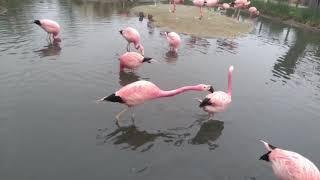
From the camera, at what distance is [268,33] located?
2544 centimetres

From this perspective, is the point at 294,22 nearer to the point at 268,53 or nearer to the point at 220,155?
the point at 268,53

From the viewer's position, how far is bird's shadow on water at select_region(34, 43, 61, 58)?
14766 millimetres

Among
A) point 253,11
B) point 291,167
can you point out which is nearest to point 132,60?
point 291,167

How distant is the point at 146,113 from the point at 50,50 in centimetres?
733

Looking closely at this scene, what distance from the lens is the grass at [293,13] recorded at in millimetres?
30875

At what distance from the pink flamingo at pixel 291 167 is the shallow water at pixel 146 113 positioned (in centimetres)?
68

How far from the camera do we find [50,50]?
1536cm

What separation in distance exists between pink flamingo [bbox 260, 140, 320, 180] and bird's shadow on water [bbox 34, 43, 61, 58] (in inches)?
414

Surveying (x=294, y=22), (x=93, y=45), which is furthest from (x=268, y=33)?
(x=93, y=45)

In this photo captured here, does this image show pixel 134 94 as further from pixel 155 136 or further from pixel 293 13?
pixel 293 13

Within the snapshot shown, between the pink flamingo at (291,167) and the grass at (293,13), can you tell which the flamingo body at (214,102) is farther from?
the grass at (293,13)

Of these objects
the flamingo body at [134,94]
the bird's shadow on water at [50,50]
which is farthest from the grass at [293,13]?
the flamingo body at [134,94]

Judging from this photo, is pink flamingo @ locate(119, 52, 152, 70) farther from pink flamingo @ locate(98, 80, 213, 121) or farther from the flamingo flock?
pink flamingo @ locate(98, 80, 213, 121)

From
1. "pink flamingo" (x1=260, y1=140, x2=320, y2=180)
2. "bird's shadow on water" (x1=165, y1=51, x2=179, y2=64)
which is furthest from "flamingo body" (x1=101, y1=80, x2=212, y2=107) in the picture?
"bird's shadow on water" (x1=165, y1=51, x2=179, y2=64)
